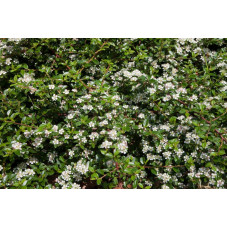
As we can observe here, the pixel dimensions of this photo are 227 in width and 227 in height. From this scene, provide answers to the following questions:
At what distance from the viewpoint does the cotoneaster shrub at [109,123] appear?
6.63ft

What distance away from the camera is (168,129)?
2.12m

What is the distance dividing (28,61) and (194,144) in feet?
7.02

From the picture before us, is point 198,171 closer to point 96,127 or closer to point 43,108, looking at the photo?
point 96,127

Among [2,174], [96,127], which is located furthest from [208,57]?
[2,174]

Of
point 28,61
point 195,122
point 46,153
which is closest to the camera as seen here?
point 195,122

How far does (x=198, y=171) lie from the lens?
208 centimetres

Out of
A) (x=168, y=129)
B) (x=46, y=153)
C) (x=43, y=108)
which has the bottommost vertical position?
(x=46, y=153)

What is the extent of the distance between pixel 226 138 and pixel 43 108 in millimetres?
1802

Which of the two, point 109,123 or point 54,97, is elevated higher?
point 54,97

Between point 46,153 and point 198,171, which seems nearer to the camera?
point 198,171

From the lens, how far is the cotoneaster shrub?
2020 mm

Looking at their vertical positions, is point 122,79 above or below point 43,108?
above

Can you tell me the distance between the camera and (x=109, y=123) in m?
2.08

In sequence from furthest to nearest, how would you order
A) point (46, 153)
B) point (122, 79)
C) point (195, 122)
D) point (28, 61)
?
1. point (28, 61)
2. point (122, 79)
3. point (46, 153)
4. point (195, 122)
